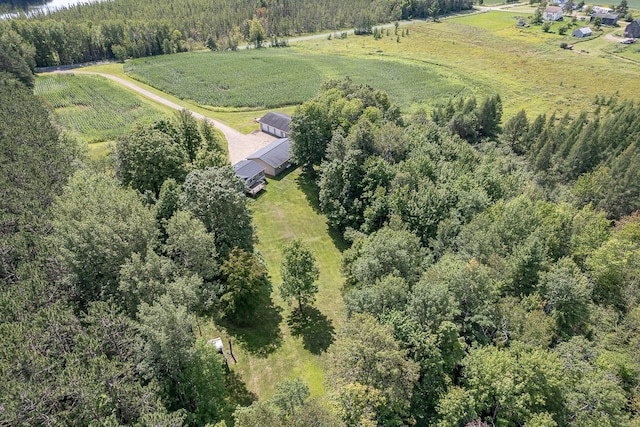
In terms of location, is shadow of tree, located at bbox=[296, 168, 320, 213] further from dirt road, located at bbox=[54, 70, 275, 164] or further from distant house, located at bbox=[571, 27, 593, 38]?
distant house, located at bbox=[571, 27, 593, 38]

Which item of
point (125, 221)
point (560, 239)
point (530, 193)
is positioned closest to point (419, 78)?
point (530, 193)

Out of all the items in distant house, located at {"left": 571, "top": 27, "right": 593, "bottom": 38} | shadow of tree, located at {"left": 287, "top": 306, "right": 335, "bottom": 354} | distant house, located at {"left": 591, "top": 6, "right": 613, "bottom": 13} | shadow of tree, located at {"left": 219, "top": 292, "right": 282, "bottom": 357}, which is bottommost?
shadow of tree, located at {"left": 287, "top": 306, "right": 335, "bottom": 354}

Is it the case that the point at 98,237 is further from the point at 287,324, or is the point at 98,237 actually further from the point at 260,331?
the point at 287,324

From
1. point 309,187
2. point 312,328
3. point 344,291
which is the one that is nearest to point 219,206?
point 312,328

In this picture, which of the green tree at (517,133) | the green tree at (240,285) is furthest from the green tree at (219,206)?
the green tree at (517,133)

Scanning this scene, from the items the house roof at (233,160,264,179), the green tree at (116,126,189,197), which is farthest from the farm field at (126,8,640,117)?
the green tree at (116,126,189,197)

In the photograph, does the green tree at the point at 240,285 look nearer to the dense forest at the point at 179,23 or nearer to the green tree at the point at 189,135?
the green tree at the point at 189,135
